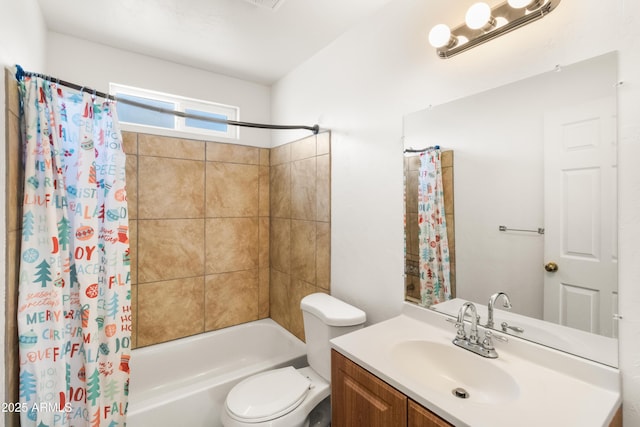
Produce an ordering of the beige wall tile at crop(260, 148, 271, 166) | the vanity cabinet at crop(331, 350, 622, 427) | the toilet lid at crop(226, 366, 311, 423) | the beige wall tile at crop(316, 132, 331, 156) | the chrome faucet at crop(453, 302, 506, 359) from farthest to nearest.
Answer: the beige wall tile at crop(260, 148, 271, 166)
the beige wall tile at crop(316, 132, 331, 156)
the toilet lid at crop(226, 366, 311, 423)
the chrome faucet at crop(453, 302, 506, 359)
the vanity cabinet at crop(331, 350, 622, 427)

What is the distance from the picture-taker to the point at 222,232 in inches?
98.0

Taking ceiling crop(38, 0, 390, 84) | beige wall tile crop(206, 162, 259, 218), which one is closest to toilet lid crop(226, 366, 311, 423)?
beige wall tile crop(206, 162, 259, 218)

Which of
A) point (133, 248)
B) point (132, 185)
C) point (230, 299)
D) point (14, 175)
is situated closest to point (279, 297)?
point (230, 299)

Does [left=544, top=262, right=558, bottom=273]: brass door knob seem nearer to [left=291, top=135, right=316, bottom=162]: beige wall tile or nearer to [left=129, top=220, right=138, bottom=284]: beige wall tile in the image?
[left=291, top=135, right=316, bottom=162]: beige wall tile

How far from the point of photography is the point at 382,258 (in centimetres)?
166

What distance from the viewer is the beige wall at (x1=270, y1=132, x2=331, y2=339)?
6.82ft

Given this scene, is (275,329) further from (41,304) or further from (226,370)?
(41,304)

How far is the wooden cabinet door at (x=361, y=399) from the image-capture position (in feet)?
3.23

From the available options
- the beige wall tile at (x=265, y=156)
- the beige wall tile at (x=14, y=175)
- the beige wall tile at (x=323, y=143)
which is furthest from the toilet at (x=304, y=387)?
the beige wall tile at (x=265, y=156)

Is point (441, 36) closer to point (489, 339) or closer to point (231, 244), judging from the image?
point (489, 339)

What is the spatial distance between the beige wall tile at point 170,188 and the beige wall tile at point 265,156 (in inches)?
20.9

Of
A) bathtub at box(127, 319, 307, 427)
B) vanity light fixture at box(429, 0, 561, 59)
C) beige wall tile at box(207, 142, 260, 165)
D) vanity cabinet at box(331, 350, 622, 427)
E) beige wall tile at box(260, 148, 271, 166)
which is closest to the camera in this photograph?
vanity cabinet at box(331, 350, 622, 427)

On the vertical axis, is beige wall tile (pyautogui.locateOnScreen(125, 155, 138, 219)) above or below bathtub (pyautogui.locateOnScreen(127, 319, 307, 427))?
above

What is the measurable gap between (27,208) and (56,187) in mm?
129
